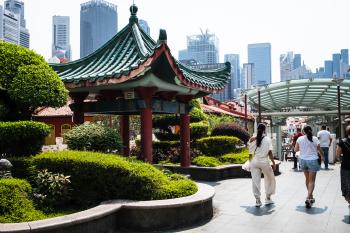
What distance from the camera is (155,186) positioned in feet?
23.7

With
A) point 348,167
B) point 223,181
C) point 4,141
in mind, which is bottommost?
point 223,181

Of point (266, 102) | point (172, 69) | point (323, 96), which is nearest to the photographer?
point (172, 69)

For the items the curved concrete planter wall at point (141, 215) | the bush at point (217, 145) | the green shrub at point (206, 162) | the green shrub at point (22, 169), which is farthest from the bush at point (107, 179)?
the bush at point (217, 145)

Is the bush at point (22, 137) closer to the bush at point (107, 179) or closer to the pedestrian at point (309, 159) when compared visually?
the bush at point (107, 179)

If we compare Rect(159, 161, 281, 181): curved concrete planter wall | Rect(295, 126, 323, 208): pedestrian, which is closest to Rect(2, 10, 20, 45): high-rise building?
Rect(159, 161, 281, 181): curved concrete planter wall

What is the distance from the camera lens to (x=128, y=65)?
991 centimetres

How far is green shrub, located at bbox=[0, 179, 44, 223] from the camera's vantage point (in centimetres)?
603

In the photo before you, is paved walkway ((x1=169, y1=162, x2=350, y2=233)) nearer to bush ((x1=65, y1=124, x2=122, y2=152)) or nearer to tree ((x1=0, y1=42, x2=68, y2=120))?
bush ((x1=65, y1=124, x2=122, y2=152))

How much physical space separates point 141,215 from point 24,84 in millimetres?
3746

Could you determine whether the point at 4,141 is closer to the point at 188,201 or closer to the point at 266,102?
the point at 188,201

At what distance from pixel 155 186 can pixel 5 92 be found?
4.00m

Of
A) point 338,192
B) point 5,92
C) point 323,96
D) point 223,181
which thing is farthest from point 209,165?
point 323,96

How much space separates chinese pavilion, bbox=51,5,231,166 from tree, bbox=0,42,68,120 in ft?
4.01

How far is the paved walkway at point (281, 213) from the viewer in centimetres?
665
